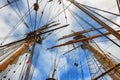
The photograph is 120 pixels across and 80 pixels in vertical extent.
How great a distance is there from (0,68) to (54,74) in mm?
7519

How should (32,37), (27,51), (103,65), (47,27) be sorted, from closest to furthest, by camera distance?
(27,51)
(103,65)
(32,37)
(47,27)

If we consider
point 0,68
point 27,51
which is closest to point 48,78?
point 27,51

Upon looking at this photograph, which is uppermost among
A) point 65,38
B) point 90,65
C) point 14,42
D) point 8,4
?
point 8,4

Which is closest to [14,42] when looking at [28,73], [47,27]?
[47,27]

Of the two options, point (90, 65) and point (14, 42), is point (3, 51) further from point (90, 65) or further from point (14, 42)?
point (90, 65)

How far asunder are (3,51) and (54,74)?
4.90 m

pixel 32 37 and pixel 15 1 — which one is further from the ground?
pixel 15 1

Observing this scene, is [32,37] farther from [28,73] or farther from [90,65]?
[28,73]

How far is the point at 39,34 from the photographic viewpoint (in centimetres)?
1891

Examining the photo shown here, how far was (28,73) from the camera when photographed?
1224cm

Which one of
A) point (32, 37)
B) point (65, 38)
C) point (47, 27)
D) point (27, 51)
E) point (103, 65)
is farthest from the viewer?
point (65, 38)

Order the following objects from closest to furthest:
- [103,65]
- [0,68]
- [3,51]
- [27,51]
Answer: [0,68]
[3,51]
[27,51]
[103,65]

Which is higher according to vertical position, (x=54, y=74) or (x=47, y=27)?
(x=47, y=27)

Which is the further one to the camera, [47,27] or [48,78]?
[47,27]
